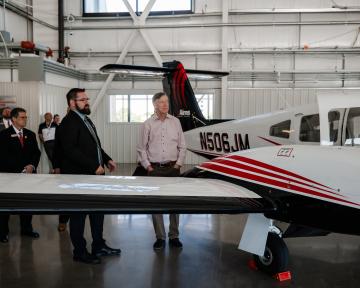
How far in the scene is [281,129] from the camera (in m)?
5.83

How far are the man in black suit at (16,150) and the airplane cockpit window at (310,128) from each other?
3.49 metres

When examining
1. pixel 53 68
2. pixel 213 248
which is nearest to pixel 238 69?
pixel 53 68

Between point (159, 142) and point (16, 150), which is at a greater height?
point (159, 142)

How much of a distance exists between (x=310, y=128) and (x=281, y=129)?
706 mm

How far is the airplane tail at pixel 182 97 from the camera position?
27.9ft

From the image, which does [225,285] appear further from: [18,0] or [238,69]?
[18,0]

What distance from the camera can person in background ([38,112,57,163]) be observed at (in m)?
9.71

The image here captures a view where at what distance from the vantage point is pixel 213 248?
457 centimetres

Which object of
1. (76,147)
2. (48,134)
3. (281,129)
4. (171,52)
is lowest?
(48,134)

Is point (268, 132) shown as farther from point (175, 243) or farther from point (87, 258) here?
point (87, 258)

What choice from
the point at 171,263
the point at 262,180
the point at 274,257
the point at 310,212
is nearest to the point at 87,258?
the point at 171,263

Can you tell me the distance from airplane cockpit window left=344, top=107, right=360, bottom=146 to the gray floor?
1264 millimetres

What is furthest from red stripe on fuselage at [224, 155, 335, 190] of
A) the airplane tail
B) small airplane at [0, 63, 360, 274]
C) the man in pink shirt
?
the airplane tail

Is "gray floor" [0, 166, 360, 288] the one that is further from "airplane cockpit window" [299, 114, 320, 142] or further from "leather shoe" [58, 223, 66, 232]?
"airplane cockpit window" [299, 114, 320, 142]
